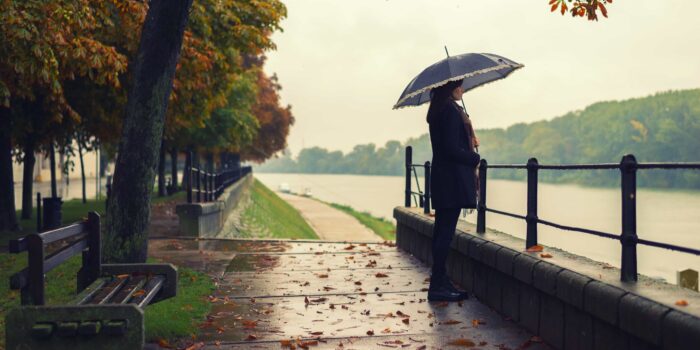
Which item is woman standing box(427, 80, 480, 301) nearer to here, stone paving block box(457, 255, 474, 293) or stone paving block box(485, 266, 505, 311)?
stone paving block box(485, 266, 505, 311)

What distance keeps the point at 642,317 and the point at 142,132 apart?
17.2 feet

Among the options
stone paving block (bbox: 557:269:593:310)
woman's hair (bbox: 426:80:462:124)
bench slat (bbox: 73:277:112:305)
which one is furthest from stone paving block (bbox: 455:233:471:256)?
bench slat (bbox: 73:277:112:305)

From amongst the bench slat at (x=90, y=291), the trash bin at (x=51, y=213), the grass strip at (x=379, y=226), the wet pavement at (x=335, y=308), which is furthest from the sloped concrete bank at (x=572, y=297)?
the grass strip at (x=379, y=226)

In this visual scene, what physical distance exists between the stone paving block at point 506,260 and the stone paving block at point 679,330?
92.6 inches

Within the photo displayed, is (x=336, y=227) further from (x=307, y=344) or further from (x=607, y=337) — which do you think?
(x=607, y=337)

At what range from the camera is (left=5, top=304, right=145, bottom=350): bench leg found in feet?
13.8

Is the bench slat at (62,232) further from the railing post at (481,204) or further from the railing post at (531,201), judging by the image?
the railing post at (481,204)

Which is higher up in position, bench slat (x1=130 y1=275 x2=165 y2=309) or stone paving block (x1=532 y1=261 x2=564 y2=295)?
stone paving block (x1=532 y1=261 x2=564 y2=295)

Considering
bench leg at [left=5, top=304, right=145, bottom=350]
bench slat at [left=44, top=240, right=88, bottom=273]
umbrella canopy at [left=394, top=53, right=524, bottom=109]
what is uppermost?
umbrella canopy at [left=394, top=53, right=524, bottom=109]

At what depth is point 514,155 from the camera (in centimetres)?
13512

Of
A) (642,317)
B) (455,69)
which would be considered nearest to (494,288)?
(455,69)

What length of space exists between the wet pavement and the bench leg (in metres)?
1.26

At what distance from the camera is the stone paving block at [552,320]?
5.29 m

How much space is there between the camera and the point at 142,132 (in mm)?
7410
